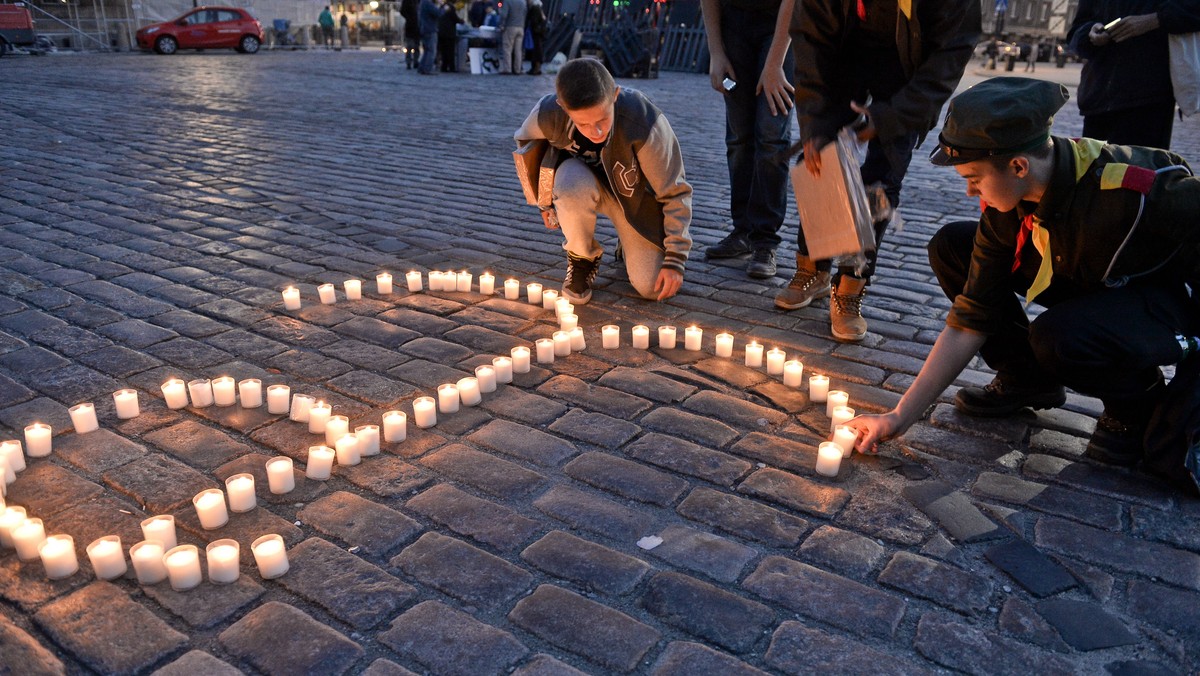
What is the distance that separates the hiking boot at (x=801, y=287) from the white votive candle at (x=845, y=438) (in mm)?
1590

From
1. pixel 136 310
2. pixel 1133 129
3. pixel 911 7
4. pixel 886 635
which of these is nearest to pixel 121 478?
pixel 136 310

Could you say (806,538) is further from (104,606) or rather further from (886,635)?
(104,606)

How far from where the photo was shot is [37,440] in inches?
116

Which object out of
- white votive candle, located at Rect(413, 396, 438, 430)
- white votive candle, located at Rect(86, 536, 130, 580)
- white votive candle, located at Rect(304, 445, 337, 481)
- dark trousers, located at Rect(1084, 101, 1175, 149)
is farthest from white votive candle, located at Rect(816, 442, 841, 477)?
dark trousers, located at Rect(1084, 101, 1175, 149)

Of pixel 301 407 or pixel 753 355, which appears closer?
pixel 301 407

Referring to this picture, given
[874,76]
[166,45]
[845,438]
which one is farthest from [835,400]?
[166,45]

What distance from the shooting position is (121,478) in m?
2.86

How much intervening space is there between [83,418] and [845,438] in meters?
2.71

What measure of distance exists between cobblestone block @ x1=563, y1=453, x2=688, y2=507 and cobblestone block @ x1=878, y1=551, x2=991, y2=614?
0.72 meters

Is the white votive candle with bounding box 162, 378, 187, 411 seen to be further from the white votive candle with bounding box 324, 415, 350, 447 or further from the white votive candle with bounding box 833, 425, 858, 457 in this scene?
the white votive candle with bounding box 833, 425, 858, 457

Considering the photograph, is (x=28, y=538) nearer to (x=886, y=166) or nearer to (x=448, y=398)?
(x=448, y=398)

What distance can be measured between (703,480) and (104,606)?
1.78m

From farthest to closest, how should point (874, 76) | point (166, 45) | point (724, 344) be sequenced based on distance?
point (166, 45), point (874, 76), point (724, 344)

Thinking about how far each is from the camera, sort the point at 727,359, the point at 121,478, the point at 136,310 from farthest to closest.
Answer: the point at 136,310 → the point at 727,359 → the point at 121,478
